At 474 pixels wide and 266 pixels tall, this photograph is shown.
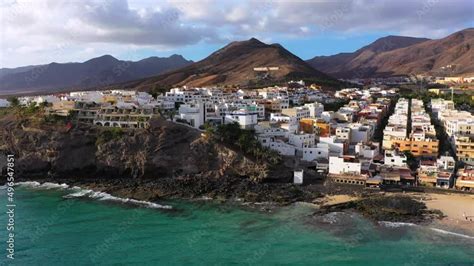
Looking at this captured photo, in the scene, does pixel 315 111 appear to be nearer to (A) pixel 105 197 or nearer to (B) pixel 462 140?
(B) pixel 462 140

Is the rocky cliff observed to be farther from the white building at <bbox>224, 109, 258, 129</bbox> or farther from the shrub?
the white building at <bbox>224, 109, 258, 129</bbox>

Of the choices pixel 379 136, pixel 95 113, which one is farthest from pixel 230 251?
pixel 379 136

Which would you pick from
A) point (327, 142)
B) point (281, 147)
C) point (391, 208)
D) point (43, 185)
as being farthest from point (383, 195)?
point (43, 185)

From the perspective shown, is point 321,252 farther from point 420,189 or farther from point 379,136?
point 379,136

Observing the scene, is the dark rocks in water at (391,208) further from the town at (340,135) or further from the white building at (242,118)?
the white building at (242,118)

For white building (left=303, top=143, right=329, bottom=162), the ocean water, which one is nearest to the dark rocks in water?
the ocean water

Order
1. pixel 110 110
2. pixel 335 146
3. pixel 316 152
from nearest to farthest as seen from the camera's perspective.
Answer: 1. pixel 316 152
2. pixel 335 146
3. pixel 110 110

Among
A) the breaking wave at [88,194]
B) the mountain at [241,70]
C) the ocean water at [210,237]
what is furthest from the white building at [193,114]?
the mountain at [241,70]
